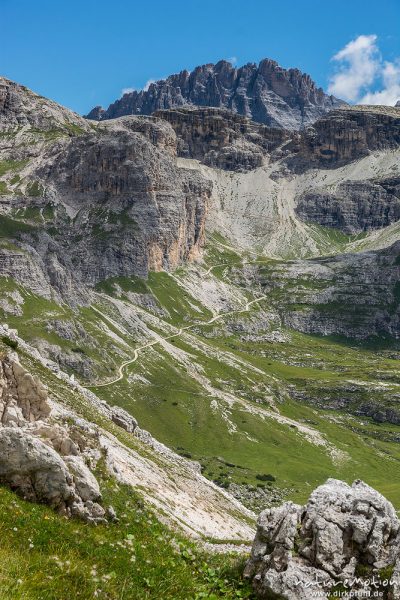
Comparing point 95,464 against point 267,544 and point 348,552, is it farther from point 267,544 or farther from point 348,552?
point 348,552

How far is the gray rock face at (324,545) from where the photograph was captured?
733 inches

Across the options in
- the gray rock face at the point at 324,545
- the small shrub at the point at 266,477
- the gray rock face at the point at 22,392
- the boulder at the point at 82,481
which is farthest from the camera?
the small shrub at the point at 266,477

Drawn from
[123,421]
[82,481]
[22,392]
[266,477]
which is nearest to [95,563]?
[82,481]

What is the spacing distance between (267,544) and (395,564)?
A: 15.6 ft

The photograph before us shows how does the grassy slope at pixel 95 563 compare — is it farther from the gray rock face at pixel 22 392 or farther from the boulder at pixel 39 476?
the gray rock face at pixel 22 392

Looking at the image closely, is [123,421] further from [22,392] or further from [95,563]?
[95,563]

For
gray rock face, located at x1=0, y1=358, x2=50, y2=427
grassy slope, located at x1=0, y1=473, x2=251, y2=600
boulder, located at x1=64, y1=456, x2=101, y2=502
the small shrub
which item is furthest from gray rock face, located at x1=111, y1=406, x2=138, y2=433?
the small shrub

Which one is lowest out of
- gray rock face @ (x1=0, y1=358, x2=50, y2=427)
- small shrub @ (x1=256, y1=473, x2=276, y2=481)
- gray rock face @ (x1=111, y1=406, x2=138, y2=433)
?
small shrub @ (x1=256, y1=473, x2=276, y2=481)

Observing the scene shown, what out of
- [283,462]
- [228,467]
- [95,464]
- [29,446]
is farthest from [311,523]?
[283,462]

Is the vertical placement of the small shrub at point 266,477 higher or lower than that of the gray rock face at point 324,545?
lower

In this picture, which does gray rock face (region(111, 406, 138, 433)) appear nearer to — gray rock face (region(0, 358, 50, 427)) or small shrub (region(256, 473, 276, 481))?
gray rock face (region(0, 358, 50, 427))

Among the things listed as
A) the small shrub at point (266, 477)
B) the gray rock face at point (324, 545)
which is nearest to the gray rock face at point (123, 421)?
the gray rock face at point (324, 545)

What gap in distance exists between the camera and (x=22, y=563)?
15.4 m

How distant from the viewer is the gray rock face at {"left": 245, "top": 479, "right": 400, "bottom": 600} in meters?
18.6
